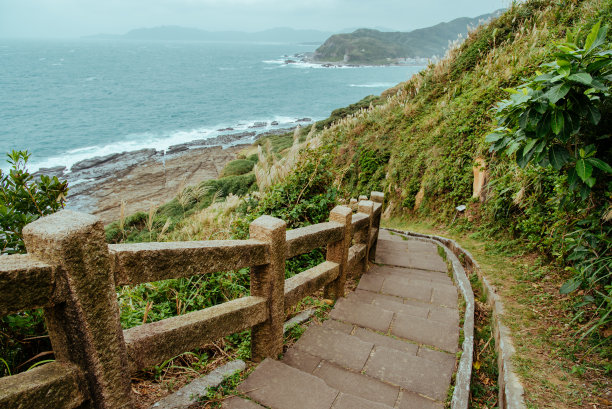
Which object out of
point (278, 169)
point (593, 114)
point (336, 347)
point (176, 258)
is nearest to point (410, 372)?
point (336, 347)

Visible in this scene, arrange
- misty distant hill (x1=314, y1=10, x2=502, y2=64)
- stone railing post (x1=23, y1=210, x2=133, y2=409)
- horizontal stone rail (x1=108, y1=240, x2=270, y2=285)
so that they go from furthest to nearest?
misty distant hill (x1=314, y1=10, x2=502, y2=64) < horizontal stone rail (x1=108, y1=240, x2=270, y2=285) < stone railing post (x1=23, y1=210, x2=133, y2=409)

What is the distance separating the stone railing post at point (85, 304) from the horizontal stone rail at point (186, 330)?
17 centimetres

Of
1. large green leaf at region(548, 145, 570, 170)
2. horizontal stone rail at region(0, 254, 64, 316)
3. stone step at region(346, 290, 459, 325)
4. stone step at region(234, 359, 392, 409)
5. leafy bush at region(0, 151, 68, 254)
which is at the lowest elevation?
stone step at region(346, 290, 459, 325)

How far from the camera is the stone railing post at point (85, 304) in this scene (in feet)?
4.24

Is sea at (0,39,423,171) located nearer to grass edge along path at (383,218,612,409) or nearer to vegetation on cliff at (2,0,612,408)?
vegetation on cliff at (2,0,612,408)

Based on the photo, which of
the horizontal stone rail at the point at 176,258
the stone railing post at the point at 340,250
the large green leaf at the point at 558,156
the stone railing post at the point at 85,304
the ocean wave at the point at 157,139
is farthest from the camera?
the ocean wave at the point at 157,139

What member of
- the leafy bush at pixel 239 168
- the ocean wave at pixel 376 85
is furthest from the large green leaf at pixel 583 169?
the ocean wave at pixel 376 85

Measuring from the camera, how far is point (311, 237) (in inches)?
119

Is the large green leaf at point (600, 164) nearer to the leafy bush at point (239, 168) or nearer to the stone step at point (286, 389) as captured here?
the stone step at point (286, 389)

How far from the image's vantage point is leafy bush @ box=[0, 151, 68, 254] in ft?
7.79

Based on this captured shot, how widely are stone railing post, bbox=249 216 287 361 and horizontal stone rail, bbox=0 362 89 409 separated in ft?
3.97

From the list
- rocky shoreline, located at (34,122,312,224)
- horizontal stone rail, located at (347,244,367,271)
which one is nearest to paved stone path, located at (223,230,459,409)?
horizontal stone rail, located at (347,244,367,271)

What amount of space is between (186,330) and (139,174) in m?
26.7

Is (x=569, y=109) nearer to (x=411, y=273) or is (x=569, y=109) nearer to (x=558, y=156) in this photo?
(x=558, y=156)
